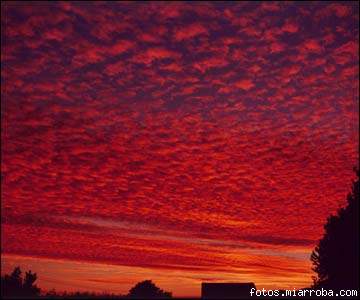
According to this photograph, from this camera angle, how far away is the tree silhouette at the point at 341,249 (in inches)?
1982

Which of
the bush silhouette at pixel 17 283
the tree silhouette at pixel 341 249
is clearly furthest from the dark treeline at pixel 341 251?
the bush silhouette at pixel 17 283

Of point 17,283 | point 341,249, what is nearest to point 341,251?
point 341,249

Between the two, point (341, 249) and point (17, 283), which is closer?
point (341, 249)

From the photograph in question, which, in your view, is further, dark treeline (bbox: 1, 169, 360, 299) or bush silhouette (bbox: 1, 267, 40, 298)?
bush silhouette (bbox: 1, 267, 40, 298)

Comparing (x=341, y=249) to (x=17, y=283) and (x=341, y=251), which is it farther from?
(x=17, y=283)

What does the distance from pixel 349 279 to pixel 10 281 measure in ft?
185

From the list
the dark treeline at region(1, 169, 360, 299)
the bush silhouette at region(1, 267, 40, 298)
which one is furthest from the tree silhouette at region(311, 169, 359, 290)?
the bush silhouette at region(1, 267, 40, 298)

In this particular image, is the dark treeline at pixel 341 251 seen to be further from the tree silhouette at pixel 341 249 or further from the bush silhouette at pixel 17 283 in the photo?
the bush silhouette at pixel 17 283

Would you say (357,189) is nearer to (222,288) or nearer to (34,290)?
(222,288)

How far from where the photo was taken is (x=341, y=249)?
172 ft

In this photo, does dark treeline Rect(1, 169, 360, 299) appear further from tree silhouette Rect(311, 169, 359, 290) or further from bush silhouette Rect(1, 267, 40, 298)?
bush silhouette Rect(1, 267, 40, 298)

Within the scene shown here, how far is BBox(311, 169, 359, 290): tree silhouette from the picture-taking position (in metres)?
50.3

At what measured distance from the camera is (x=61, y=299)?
1577cm

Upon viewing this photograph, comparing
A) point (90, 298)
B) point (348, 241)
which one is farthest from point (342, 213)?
point (90, 298)
